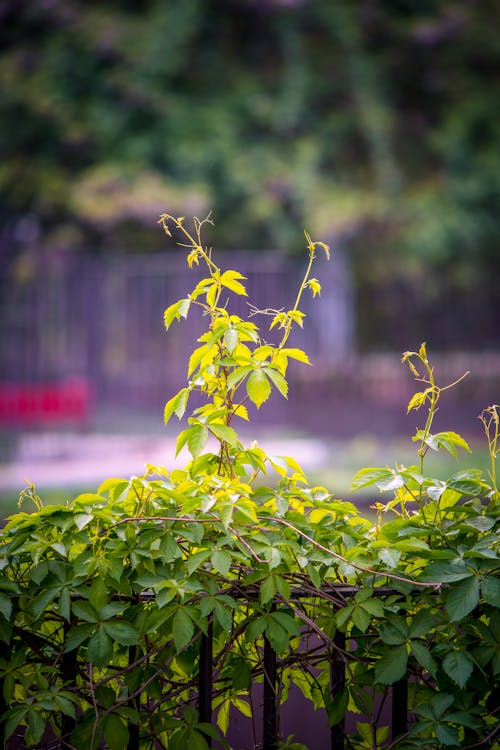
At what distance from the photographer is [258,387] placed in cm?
133

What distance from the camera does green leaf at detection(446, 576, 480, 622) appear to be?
1.26 meters

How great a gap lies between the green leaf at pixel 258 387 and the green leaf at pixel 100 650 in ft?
1.32

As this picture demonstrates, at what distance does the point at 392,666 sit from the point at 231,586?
26 centimetres

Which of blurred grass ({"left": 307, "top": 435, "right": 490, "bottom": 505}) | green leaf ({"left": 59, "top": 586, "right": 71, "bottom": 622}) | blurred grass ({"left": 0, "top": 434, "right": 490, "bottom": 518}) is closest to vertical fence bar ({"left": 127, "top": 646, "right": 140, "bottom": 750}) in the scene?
green leaf ({"left": 59, "top": 586, "right": 71, "bottom": 622})

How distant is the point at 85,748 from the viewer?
134 cm

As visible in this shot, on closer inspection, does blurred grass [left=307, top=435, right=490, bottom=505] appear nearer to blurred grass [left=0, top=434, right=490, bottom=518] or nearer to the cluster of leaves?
blurred grass [left=0, top=434, right=490, bottom=518]

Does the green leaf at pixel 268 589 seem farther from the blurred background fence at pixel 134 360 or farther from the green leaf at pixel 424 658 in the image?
the blurred background fence at pixel 134 360

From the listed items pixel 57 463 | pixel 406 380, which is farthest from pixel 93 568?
pixel 406 380

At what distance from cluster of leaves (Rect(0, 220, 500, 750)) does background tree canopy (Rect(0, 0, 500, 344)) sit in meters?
13.2

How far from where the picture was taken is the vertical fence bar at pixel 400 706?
53.5 inches

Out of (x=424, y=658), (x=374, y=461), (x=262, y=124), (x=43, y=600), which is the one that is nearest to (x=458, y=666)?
(x=424, y=658)

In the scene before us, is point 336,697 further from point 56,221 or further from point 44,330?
point 56,221

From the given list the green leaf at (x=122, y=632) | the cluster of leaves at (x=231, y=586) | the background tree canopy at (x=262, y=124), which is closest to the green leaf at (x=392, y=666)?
the cluster of leaves at (x=231, y=586)

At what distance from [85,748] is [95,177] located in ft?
45.4
